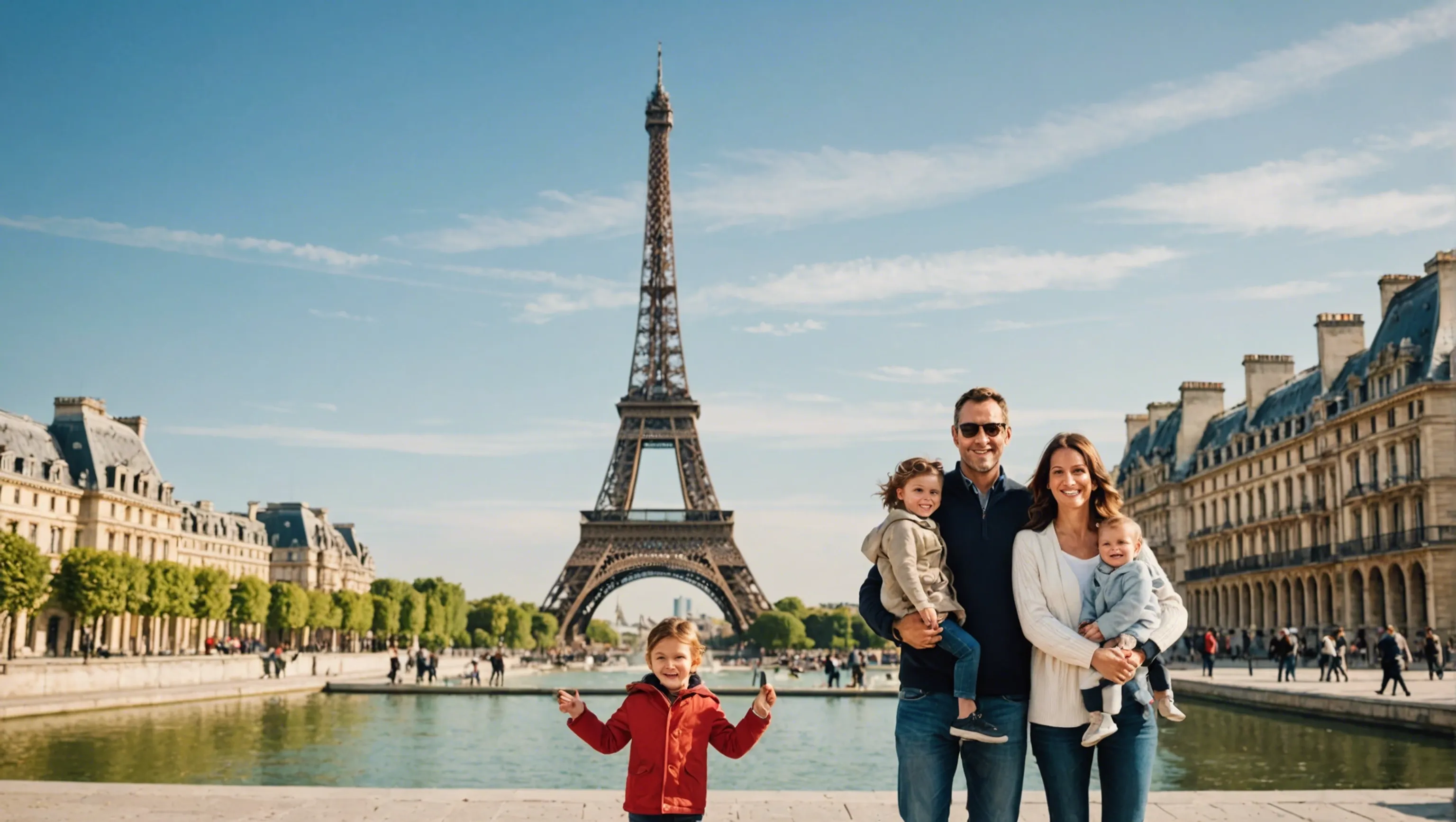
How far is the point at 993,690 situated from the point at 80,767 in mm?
14707

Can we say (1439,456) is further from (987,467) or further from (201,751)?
(987,467)

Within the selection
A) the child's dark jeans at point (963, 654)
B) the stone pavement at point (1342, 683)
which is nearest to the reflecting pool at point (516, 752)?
the stone pavement at point (1342, 683)

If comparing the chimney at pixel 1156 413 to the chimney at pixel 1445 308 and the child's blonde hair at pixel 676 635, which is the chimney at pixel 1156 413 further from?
the child's blonde hair at pixel 676 635

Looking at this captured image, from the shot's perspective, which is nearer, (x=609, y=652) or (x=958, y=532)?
(x=958, y=532)

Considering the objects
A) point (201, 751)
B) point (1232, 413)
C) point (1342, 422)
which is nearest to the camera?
point (201, 751)

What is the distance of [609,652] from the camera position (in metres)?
108

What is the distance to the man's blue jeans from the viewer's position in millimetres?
5820

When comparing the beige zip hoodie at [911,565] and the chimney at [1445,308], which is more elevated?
the chimney at [1445,308]

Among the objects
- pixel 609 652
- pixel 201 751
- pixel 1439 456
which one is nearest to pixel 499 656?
pixel 201 751

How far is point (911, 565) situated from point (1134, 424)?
8138cm

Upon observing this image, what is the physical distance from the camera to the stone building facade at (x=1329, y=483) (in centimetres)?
4378

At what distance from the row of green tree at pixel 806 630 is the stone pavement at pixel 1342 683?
153ft

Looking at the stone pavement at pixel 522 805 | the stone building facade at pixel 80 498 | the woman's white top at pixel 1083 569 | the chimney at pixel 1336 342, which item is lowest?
the stone pavement at pixel 522 805

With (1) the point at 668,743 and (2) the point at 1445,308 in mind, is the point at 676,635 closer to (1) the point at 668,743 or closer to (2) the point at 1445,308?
(1) the point at 668,743
